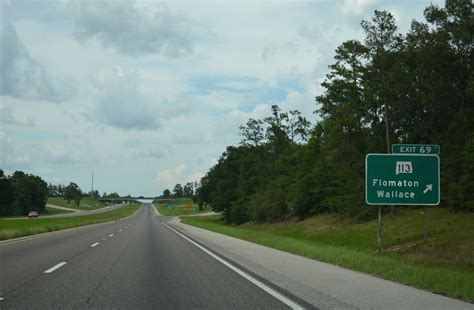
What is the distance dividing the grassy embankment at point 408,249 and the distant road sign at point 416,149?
154 inches

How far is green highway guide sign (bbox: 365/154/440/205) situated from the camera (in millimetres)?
20000

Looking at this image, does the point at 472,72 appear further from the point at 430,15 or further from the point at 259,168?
the point at 259,168

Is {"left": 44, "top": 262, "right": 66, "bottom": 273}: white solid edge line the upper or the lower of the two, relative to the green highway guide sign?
lower

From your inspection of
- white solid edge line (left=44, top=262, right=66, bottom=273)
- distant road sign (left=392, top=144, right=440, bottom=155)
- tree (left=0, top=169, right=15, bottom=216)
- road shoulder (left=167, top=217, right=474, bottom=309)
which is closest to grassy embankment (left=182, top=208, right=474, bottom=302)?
road shoulder (left=167, top=217, right=474, bottom=309)

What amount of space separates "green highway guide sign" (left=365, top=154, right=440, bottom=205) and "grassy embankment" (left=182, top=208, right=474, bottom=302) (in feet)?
7.15

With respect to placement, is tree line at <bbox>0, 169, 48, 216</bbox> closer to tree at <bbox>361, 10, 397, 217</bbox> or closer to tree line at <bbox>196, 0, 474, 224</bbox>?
tree line at <bbox>196, 0, 474, 224</bbox>

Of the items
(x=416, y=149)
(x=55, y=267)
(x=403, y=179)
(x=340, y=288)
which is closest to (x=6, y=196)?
(x=55, y=267)

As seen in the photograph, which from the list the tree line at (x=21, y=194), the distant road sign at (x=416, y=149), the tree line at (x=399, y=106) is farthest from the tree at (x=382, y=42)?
the tree line at (x=21, y=194)

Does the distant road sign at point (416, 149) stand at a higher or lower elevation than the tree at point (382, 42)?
lower

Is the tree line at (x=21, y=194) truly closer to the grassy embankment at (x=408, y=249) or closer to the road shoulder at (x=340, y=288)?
the grassy embankment at (x=408, y=249)

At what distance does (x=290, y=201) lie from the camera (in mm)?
63875

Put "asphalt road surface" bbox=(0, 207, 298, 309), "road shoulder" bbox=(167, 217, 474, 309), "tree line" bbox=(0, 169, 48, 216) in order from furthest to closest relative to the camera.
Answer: "tree line" bbox=(0, 169, 48, 216) → "asphalt road surface" bbox=(0, 207, 298, 309) → "road shoulder" bbox=(167, 217, 474, 309)

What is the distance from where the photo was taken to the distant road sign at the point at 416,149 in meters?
20.0

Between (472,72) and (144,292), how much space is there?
39856 millimetres
